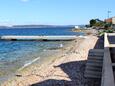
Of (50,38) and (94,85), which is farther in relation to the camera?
(50,38)

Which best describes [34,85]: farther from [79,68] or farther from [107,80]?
[107,80]

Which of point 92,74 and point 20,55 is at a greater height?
point 92,74

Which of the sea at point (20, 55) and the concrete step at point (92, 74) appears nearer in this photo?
the concrete step at point (92, 74)

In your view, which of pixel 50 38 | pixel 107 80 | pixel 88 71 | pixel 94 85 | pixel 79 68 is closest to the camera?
pixel 107 80

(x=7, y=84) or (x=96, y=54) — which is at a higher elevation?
(x=96, y=54)

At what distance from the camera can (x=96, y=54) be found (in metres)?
13.3

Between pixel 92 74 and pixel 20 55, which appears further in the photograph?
pixel 20 55

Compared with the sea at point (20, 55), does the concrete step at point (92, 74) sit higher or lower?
higher

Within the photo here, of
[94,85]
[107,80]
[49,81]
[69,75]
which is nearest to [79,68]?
[69,75]

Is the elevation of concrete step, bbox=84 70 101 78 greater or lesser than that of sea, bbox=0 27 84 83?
greater

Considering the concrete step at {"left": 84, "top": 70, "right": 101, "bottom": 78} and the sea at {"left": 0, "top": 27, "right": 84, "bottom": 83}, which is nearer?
the concrete step at {"left": 84, "top": 70, "right": 101, "bottom": 78}

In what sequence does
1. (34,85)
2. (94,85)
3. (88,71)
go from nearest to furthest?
(94,85)
(34,85)
(88,71)

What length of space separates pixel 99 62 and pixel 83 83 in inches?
69.9

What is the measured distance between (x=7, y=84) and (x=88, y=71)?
3.73m
